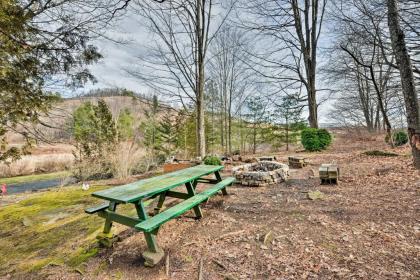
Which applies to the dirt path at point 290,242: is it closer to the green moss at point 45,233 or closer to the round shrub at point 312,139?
the green moss at point 45,233

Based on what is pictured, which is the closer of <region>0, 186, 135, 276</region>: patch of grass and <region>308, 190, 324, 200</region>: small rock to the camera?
<region>0, 186, 135, 276</region>: patch of grass

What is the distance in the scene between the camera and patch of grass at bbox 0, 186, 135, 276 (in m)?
Result: 2.34

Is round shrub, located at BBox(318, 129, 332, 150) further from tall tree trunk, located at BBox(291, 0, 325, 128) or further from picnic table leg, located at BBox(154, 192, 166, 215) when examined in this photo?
picnic table leg, located at BBox(154, 192, 166, 215)

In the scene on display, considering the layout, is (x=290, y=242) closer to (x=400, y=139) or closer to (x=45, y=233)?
(x=45, y=233)

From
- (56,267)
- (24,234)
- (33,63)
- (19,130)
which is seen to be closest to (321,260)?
(56,267)

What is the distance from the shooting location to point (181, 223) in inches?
112

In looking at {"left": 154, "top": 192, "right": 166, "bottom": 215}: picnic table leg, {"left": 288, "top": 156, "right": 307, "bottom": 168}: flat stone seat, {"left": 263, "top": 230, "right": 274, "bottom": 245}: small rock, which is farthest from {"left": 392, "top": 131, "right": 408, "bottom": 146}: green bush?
{"left": 154, "top": 192, "right": 166, "bottom": 215}: picnic table leg

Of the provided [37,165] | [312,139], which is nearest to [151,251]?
[312,139]

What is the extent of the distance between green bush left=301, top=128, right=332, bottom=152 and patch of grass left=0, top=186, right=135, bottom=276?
379 inches

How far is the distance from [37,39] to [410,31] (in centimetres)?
1102

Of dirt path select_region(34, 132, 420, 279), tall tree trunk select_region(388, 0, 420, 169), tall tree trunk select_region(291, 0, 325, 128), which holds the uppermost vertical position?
tall tree trunk select_region(291, 0, 325, 128)

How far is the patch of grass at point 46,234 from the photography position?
2.34 metres

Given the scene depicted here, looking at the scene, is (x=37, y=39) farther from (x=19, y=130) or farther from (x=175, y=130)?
(x=175, y=130)

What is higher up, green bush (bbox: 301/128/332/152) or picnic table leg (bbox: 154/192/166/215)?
green bush (bbox: 301/128/332/152)
